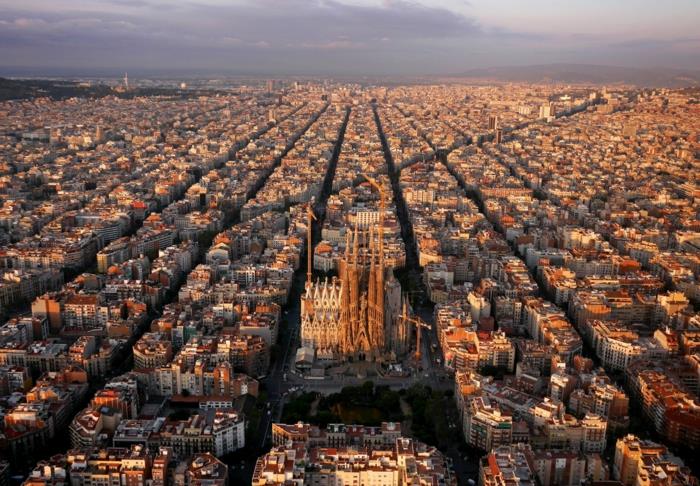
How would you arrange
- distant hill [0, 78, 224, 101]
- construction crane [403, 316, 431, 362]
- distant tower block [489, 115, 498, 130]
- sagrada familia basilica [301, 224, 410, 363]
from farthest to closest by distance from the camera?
1. distant hill [0, 78, 224, 101]
2. distant tower block [489, 115, 498, 130]
3. construction crane [403, 316, 431, 362]
4. sagrada familia basilica [301, 224, 410, 363]

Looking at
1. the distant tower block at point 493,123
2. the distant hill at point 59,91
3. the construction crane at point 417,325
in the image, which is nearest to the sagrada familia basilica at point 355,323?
the construction crane at point 417,325

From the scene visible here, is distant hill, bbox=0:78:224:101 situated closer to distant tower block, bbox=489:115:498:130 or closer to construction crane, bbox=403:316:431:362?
distant tower block, bbox=489:115:498:130

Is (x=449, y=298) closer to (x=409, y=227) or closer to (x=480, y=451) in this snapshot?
(x=480, y=451)

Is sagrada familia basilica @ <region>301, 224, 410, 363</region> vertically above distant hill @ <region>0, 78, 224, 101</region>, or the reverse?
distant hill @ <region>0, 78, 224, 101</region>

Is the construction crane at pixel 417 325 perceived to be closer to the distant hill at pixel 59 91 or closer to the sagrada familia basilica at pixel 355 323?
the sagrada familia basilica at pixel 355 323

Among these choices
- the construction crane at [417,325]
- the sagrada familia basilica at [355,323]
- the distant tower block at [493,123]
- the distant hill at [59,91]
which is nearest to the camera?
the sagrada familia basilica at [355,323]

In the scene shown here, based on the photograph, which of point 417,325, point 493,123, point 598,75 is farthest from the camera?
point 598,75

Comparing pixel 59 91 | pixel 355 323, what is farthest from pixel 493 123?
pixel 355 323

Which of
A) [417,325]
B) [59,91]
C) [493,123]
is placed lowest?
[417,325]

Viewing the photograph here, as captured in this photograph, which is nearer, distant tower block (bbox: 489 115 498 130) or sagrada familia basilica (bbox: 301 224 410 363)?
sagrada familia basilica (bbox: 301 224 410 363)

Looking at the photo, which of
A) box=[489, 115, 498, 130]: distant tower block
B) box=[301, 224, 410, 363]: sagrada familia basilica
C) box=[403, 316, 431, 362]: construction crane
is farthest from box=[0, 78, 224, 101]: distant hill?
box=[403, 316, 431, 362]: construction crane

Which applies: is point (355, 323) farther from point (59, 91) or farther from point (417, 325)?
point (59, 91)
